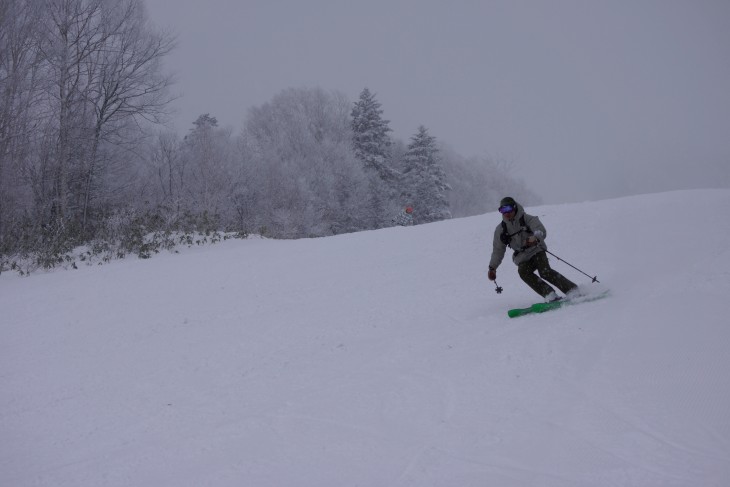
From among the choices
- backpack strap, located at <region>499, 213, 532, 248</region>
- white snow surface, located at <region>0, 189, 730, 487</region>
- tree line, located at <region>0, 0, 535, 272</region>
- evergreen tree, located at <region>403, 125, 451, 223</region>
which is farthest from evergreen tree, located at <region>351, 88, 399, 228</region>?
backpack strap, located at <region>499, 213, 532, 248</region>

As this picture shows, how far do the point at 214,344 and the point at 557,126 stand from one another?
174m

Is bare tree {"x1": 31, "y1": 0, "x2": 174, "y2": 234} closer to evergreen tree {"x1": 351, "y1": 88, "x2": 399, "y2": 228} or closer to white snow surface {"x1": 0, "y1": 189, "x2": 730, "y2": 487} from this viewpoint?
white snow surface {"x1": 0, "y1": 189, "x2": 730, "y2": 487}

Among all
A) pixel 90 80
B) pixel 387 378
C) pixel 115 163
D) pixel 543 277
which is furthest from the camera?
pixel 115 163

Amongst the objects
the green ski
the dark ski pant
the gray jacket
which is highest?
the gray jacket

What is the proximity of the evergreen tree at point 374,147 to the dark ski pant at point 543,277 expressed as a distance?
3214 cm

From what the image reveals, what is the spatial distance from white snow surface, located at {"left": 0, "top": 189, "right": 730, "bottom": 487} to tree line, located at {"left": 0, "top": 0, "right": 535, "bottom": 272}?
5.46 meters

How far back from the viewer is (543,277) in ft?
21.6

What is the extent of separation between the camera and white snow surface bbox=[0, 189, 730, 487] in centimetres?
309

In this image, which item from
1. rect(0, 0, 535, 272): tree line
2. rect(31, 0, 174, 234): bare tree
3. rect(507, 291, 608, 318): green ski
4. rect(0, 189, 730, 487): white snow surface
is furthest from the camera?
rect(31, 0, 174, 234): bare tree

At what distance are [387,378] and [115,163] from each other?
75.1 ft

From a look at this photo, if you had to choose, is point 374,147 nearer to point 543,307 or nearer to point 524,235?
point 524,235

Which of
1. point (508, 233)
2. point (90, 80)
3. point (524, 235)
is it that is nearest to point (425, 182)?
point (90, 80)

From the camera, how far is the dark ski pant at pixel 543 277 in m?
6.48

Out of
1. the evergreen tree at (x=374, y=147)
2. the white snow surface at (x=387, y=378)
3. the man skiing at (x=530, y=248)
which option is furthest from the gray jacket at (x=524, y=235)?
the evergreen tree at (x=374, y=147)
